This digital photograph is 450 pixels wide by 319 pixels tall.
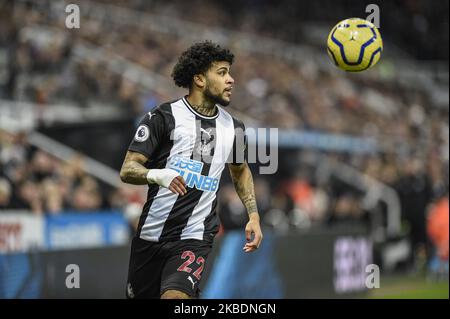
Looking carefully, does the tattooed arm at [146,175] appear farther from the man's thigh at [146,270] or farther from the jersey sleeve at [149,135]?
the man's thigh at [146,270]

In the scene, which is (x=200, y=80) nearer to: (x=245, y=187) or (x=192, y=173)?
(x=192, y=173)

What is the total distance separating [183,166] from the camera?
625 cm

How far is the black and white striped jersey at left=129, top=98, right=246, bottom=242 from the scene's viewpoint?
624 centimetres

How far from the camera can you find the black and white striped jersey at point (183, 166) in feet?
20.5

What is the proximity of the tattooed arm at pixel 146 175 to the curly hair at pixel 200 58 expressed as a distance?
0.89 metres

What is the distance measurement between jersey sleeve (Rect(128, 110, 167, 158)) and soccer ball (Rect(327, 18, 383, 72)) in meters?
2.00

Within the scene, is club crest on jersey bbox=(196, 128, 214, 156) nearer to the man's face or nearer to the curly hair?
the man's face

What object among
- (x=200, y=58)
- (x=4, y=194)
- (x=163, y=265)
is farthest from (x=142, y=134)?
(x=4, y=194)

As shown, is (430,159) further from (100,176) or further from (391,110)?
(100,176)

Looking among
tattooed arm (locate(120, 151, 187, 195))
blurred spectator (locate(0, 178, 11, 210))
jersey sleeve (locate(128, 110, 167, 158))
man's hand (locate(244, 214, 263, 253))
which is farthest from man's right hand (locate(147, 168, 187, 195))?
blurred spectator (locate(0, 178, 11, 210))

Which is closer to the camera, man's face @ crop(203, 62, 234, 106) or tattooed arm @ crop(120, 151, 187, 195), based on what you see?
tattooed arm @ crop(120, 151, 187, 195)

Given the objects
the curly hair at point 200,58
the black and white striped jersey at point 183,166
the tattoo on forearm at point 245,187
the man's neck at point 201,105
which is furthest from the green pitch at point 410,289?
the curly hair at point 200,58

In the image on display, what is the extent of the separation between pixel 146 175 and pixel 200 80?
3.57 ft
